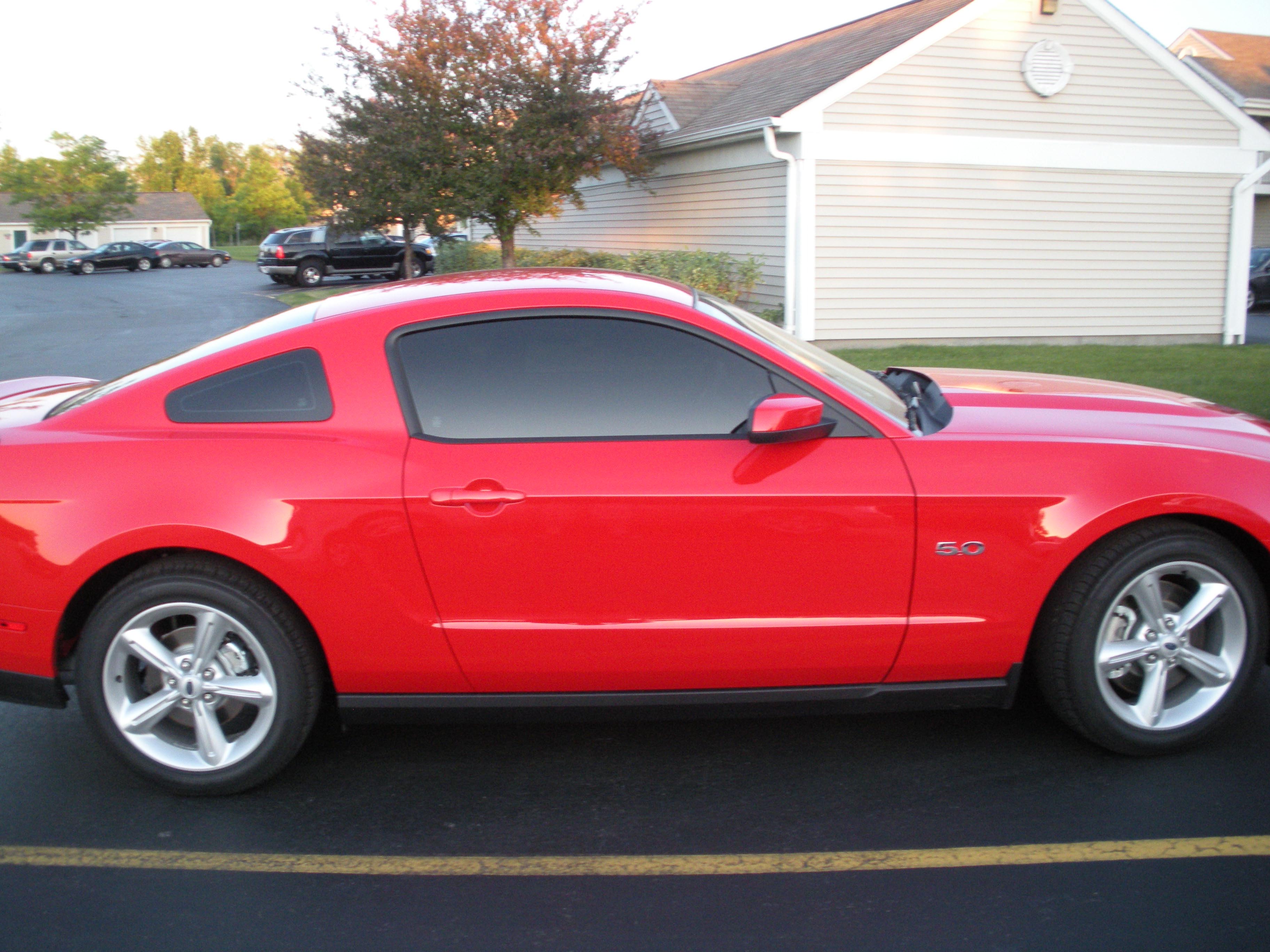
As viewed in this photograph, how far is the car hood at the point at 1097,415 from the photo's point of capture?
3549 mm

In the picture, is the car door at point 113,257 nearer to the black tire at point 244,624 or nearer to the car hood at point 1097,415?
the black tire at point 244,624

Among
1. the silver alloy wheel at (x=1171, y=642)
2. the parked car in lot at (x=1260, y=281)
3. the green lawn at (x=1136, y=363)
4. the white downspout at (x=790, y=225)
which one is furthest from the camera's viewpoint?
the parked car in lot at (x=1260, y=281)

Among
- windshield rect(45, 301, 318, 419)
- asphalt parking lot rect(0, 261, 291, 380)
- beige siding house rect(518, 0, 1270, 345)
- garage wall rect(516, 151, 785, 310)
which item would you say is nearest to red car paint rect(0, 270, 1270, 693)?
windshield rect(45, 301, 318, 419)

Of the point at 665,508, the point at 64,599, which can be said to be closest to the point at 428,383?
the point at 665,508

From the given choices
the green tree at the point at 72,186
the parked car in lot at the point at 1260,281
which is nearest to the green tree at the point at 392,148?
the parked car in lot at the point at 1260,281

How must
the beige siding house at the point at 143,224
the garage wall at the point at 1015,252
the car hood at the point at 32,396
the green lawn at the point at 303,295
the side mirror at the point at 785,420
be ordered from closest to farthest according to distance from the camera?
the side mirror at the point at 785,420, the car hood at the point at 32,396, the garage wall at the point at 1015,252, the green lawn at the point at 303,295, the beige siding house at the point at 143,224

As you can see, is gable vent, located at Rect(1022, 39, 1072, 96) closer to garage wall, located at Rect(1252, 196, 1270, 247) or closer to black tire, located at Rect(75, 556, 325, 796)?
black tire, located at Rect(75, 556, 325, 796)

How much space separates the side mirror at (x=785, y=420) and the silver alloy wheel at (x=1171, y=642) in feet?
3.80

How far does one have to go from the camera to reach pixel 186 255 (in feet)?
187

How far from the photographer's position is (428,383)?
11.2 ft

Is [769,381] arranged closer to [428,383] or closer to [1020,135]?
[428,383]

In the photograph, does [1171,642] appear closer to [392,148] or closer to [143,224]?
[392,148]

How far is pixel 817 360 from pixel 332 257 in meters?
30.3

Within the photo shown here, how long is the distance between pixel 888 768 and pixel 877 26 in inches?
632
